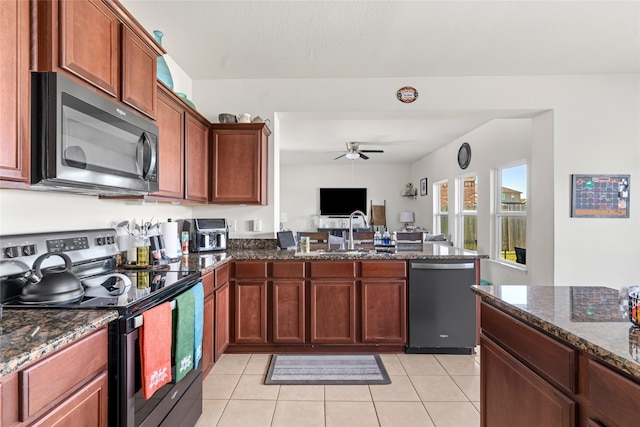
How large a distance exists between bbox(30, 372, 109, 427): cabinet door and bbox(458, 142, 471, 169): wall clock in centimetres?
567

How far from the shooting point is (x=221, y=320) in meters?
2.72

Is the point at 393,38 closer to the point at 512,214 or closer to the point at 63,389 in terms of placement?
the point at 63,389

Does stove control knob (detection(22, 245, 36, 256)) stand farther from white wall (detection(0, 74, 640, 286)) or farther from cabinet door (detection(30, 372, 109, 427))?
white wall (detection(0, 74, 640, 286))

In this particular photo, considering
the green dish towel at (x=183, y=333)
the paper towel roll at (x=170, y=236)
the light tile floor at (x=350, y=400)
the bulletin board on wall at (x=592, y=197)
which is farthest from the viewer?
the bulletin board on wall at (x=592, y=197)

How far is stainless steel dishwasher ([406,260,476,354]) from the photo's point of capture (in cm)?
293

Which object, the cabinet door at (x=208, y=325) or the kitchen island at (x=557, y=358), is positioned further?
the cabinet door at (x=208, y=325)

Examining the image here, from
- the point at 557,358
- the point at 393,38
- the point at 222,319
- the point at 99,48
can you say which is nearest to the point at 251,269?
the point at 222,319

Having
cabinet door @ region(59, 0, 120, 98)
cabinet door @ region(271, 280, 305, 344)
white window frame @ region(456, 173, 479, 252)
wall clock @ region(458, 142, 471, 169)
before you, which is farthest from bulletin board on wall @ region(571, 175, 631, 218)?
cabinet door @ region(59, 0, 120, 98)

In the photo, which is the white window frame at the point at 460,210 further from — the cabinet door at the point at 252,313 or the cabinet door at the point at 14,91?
the cabinet door at the point at 14,91

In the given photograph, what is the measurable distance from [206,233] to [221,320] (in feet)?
2.70

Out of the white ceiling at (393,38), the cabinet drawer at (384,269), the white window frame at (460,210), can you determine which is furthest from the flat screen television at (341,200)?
the cabinet drawer at (384,269)

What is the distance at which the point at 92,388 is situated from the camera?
1136 mm

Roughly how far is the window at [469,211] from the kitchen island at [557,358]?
4.30 metres

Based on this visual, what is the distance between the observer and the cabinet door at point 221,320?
2.60m
